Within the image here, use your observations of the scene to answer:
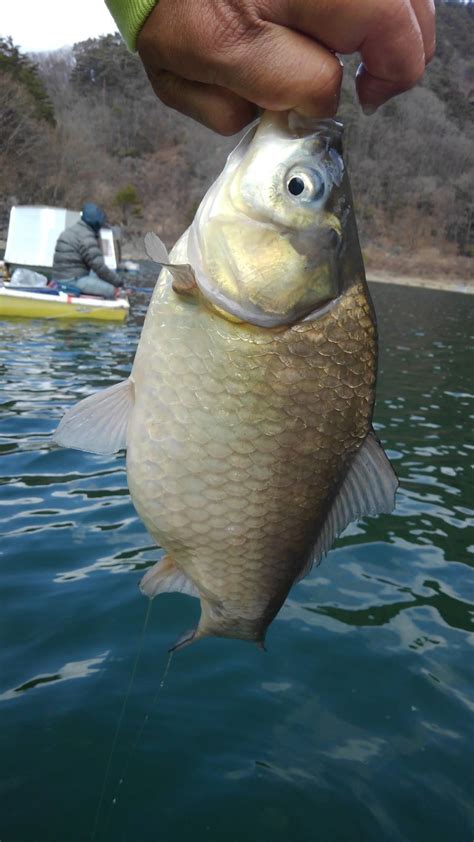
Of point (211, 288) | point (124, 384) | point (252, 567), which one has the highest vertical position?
point (211, 288)

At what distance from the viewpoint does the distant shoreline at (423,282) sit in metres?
49.8

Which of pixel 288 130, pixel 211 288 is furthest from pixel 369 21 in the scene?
pixel 211 288

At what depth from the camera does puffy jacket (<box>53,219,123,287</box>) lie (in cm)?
1515

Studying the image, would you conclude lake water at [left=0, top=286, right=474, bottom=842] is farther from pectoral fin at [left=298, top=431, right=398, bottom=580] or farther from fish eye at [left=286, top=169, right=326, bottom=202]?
fish eye at [left=286, top=169, right=326, bottom=202]

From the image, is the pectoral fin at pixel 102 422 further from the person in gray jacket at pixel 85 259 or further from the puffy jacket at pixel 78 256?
the puffy jacket at pixel 78 256

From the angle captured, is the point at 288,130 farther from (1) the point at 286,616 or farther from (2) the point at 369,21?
(1) the point at 286,616

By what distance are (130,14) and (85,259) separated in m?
14.6

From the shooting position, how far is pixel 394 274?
2128 inches

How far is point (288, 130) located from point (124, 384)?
31.8 inches

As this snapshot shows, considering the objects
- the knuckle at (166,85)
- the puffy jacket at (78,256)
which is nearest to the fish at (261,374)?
the knuckle at (166,85)

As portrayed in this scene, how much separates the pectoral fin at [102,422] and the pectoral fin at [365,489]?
2.11 feet

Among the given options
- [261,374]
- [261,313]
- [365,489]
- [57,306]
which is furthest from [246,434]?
[57,306]

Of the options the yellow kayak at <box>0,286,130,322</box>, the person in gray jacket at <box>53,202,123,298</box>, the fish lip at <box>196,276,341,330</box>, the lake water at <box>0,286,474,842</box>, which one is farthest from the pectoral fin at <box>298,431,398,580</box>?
the person in gray jacket at <box>53,202,123,298</box>

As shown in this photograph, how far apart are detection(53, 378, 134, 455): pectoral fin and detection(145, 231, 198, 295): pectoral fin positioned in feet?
1.22
